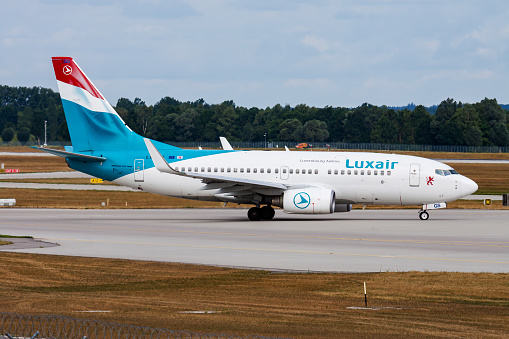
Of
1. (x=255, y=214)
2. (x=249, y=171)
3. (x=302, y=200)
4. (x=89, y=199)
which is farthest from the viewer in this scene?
(x=89, y=199)

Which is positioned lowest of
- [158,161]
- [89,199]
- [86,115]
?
[89,199]

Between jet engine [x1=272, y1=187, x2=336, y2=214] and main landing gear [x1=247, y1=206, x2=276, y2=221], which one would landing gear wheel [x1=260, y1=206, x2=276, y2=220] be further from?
jet engine [x1=272, y1=187, x2=336, y2=214]

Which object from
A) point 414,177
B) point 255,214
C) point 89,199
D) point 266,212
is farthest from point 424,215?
point 89,199

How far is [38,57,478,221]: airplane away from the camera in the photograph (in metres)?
46.7

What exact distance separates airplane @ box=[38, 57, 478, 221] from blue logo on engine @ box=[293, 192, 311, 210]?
0.19 feet

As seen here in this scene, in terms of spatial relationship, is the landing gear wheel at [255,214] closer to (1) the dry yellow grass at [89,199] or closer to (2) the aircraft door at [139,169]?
(2) the aircraft door at [139,169]

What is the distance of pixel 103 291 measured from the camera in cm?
2239

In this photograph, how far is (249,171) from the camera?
4806 cm

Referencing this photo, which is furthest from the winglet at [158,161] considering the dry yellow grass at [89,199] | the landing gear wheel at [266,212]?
the dry yellow grass at [89,199]

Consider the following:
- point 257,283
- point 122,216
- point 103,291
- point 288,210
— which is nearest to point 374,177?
point 288,210

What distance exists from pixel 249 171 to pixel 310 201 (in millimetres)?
5020

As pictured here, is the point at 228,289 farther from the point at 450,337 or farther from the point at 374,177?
Answer: the point at 374,177

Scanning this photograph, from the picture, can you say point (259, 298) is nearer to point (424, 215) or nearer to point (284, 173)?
point (284, 173)

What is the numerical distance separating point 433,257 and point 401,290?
26.9 ft
